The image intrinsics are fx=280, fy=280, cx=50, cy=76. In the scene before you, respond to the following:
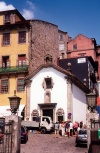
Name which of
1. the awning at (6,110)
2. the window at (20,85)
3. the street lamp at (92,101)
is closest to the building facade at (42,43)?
the window at (20,85)

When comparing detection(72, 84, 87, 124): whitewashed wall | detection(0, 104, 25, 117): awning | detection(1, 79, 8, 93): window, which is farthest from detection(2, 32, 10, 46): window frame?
detection(72, 84, 87, 124): whitewashed wall

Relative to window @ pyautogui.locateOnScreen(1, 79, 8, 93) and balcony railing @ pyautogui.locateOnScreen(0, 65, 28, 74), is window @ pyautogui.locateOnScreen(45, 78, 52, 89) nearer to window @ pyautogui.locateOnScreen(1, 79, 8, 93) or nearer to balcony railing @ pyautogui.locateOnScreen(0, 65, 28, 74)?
balcony railing @ pyautogui.locateOnScreen(0, 65, 28, 74)

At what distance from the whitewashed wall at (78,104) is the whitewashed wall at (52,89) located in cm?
138

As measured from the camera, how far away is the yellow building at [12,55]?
38281 mm

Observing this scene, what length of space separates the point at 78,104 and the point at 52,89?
3772mm

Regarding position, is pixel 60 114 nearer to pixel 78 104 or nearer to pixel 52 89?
pixel 78 104

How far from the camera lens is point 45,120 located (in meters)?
29.4

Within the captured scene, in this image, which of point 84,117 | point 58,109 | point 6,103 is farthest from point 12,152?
point 6,103

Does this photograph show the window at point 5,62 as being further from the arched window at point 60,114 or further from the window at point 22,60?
the arched window at point 60,114

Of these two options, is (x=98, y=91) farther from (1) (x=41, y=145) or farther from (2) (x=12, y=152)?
(2) (x=12, y=152)

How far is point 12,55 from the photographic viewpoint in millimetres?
39781

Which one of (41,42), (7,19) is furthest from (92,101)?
(7,19)

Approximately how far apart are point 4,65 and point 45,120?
13835 mm

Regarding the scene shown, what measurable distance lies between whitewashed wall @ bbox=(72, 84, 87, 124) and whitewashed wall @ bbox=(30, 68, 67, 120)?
1376mm
